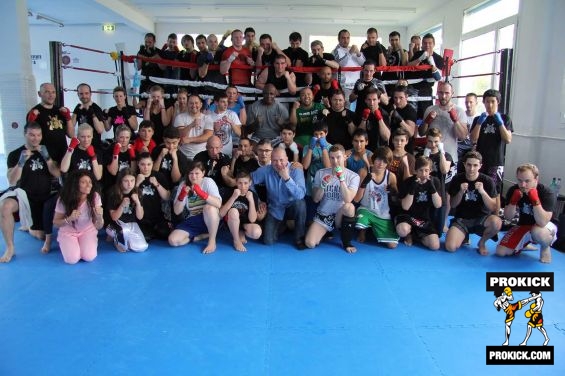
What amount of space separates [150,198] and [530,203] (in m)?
3.87

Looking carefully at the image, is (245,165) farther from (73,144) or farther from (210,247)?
(73,144)

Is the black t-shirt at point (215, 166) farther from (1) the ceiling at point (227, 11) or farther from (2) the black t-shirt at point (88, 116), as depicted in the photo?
(1) the ceiling at point (227, 11)

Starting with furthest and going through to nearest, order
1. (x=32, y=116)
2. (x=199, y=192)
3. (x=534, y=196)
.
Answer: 1. (x=32, y=116)
2. (x=199, y=192)
3. (x=534, y=196)

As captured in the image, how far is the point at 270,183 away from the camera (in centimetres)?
432

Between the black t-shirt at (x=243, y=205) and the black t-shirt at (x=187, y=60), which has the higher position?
the black t-shirt at (x=187, y=60)

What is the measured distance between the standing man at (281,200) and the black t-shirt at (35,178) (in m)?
2.22

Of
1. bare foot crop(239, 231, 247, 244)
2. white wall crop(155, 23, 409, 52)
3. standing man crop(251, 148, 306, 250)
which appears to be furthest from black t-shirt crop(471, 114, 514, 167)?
white wall crop(155, 23, 409, 52)

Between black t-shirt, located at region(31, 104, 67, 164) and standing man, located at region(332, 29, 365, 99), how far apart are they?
371cm

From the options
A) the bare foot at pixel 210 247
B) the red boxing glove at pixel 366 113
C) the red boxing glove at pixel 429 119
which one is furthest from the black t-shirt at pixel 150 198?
the red boxing glove at pixel 429 119

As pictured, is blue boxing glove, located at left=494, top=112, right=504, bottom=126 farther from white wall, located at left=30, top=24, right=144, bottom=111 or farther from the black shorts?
white wall, located at left=30, top=24, right=144, bottom=111

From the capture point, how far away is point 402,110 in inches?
202

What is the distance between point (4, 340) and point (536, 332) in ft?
11.2

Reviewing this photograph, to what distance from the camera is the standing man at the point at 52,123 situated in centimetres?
459

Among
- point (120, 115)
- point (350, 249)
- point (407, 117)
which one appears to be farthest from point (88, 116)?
point (407, 117)
